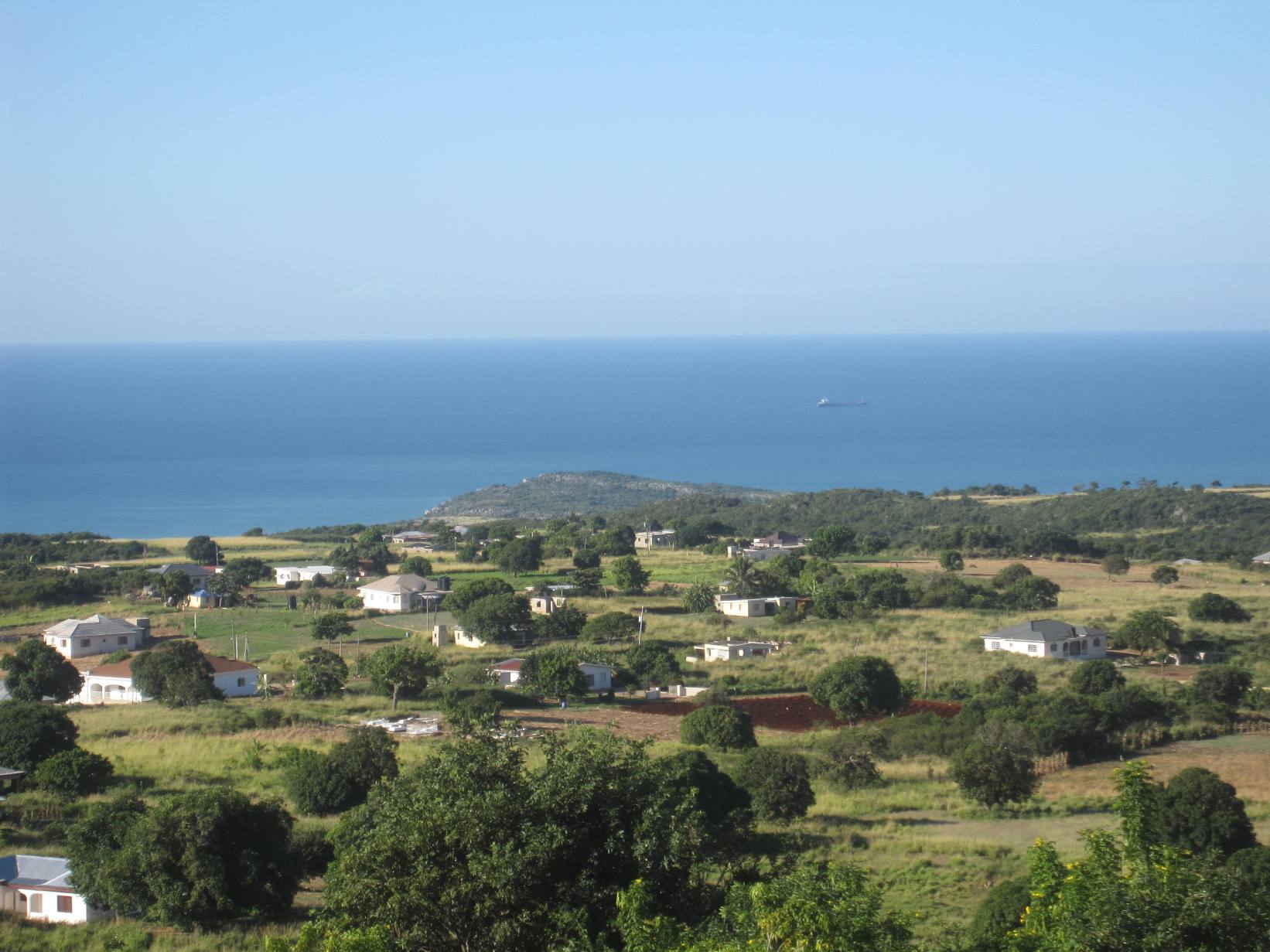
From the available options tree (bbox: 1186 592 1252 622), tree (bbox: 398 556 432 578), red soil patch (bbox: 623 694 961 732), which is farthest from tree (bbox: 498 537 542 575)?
tree (bbox: 1186 592 1252 622)

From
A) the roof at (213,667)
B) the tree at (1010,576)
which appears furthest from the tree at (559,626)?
the tree at (1010,576)

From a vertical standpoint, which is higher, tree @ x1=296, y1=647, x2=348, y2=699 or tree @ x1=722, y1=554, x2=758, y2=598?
tree @ x1=296, y1=647, x2=348, y2=699

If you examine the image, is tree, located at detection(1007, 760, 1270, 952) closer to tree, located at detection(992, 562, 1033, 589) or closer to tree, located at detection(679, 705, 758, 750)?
tree, located at detection(679, 705, 758, 750)

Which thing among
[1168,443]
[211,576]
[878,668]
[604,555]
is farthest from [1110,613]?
[1168,443]

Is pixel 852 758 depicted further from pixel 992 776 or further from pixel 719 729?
pixel 992 776

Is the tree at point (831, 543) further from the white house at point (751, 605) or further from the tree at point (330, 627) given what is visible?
the tree at point (330, 627)
